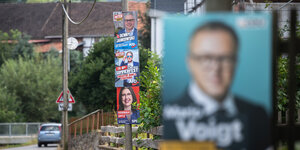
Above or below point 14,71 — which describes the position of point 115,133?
below

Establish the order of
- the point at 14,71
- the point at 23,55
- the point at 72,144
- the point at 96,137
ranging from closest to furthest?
the point at 96,137
the point at 72,144
the point at 14,71
the point at 23,55

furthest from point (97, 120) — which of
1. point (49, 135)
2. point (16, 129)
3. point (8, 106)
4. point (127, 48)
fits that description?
point (8, 106)

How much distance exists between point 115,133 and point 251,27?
574 inches

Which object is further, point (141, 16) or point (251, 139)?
point (141, 16)

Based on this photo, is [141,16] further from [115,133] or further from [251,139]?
[251,139]

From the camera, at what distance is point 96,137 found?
2088 cm

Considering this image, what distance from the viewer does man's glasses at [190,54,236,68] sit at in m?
4.48

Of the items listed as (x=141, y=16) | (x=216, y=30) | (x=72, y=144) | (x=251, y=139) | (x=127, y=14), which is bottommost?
(x=72, y=144)

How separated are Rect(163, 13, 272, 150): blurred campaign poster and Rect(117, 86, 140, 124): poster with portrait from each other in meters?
9.25

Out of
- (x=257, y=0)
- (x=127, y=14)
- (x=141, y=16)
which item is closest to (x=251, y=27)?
(x=127, y=14)

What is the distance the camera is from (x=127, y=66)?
1407 centimetres

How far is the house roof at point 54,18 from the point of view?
66.9 metres

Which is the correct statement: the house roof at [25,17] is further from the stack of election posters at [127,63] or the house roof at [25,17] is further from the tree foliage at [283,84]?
the tree foliage at [283,84]

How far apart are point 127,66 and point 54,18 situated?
62.6m
